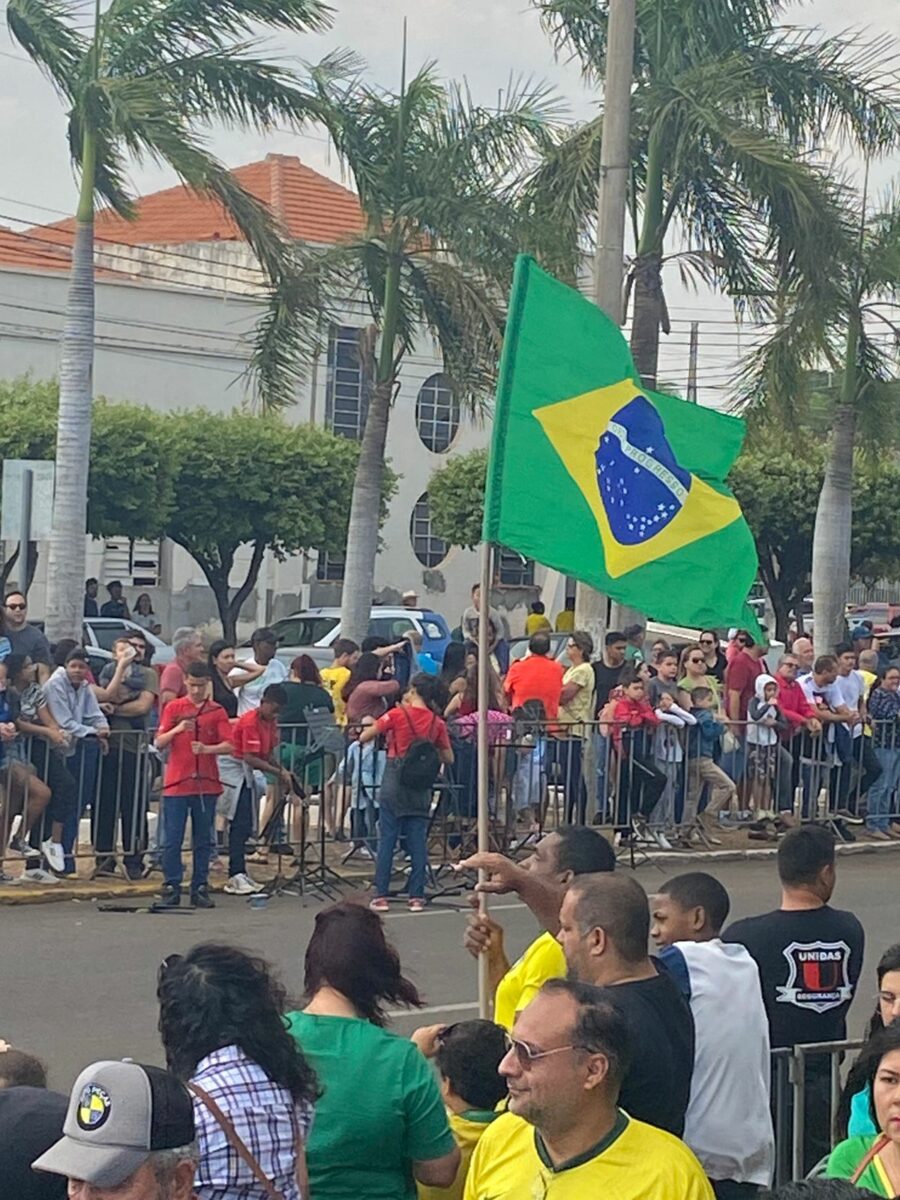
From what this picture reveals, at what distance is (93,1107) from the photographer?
3264mm

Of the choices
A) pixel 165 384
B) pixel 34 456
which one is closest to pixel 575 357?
pixel 34 456

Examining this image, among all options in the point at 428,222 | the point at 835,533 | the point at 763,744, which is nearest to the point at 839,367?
the point at 835,533

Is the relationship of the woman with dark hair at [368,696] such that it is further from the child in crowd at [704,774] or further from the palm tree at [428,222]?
the palm tree at [428,222]

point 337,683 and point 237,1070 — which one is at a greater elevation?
point 337,683

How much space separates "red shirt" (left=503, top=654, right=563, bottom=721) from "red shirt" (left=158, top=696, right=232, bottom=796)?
3.66m

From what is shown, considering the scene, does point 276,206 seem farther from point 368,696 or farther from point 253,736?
point 253,736

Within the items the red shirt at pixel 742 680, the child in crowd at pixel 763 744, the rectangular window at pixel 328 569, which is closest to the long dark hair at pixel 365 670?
the child in crowd at pixel 763 744

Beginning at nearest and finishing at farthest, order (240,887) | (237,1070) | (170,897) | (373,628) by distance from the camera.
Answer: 1. (237,1070)
2. (170,897)
3. (240,887)
4. (373,628)

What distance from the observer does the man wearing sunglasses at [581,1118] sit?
152 inches

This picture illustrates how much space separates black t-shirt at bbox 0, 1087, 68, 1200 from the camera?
3.51 metres

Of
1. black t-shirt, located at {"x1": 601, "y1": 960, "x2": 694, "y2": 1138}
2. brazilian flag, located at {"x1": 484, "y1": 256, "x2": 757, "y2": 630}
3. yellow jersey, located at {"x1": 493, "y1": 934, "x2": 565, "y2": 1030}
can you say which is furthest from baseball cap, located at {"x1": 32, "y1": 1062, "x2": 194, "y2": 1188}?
brazilian flag, located at {"x1": 484, "y1": 256, "x2": 757, "y2": 630}

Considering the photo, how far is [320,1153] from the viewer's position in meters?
4.53

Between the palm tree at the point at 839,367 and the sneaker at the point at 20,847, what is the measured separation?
1167cm

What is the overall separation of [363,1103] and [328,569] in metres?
41.2
